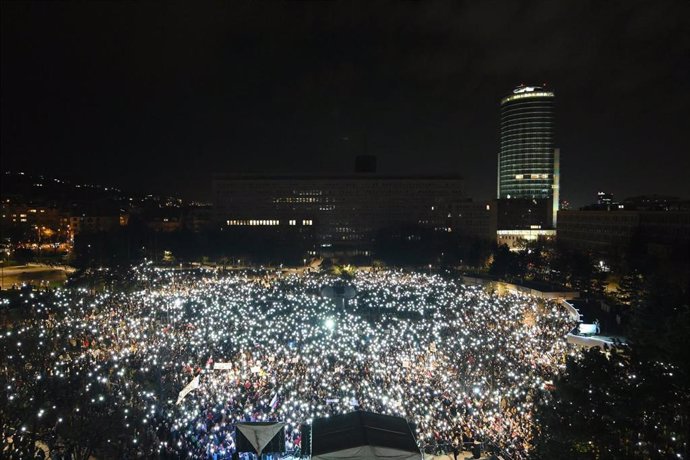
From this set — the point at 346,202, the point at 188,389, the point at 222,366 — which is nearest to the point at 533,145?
the point at 346,202

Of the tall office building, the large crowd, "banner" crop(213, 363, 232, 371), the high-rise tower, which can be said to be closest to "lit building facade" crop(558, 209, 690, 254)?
the large crowd

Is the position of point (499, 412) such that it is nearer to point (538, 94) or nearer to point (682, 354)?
point (682, 354)

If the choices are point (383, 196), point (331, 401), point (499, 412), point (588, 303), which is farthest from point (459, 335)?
point (383, 196)

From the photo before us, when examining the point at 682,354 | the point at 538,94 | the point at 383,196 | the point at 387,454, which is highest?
the point at 538,94

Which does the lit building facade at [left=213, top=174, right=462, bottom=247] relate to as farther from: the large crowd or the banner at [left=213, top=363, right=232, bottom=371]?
the banner at [left=213, top=363, right=232, bottom=371]

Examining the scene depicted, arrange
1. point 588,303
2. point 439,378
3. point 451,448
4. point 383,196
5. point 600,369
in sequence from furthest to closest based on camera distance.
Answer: point 383,196, point 588,303, point 439,378, point 451,448, point 600,369

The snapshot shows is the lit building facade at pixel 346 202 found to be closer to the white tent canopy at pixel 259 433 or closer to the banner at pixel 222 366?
the banner at pixel 222 366

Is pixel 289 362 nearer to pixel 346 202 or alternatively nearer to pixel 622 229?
pixel 622 229
